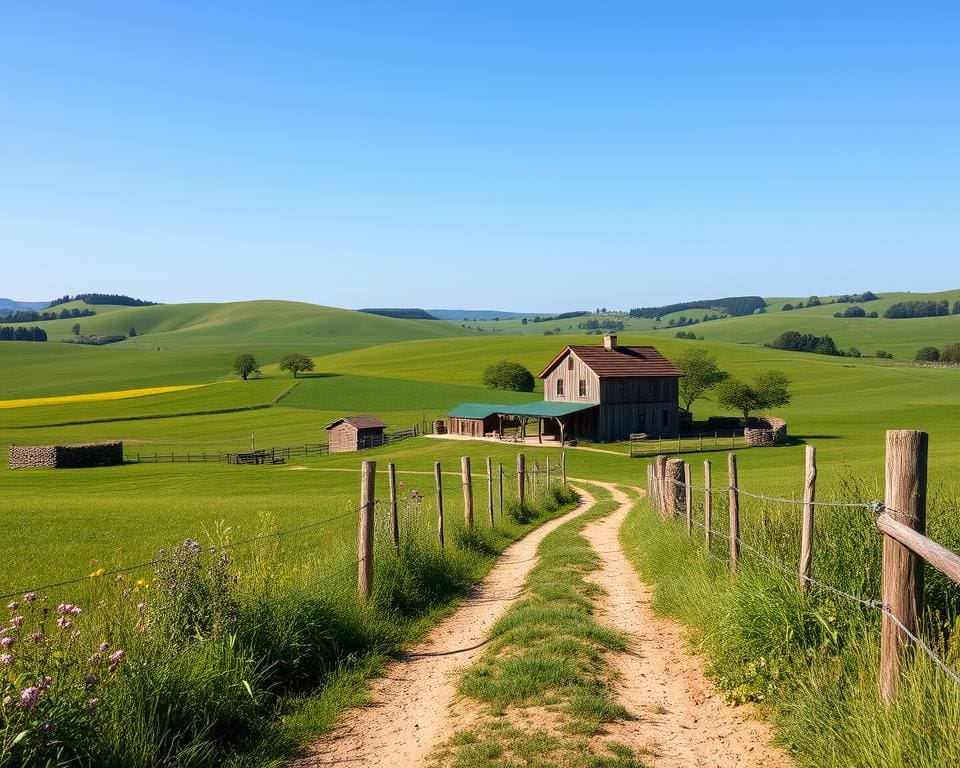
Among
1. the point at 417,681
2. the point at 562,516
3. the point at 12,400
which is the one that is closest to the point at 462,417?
the point at 562,516

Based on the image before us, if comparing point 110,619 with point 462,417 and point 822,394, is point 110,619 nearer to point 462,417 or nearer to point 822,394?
point 462,417

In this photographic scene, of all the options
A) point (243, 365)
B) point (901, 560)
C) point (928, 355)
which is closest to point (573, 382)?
point (901, 560)

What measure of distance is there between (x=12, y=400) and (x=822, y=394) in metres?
104

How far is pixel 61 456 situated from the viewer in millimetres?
53062

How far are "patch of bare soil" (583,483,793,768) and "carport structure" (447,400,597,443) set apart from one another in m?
49.0

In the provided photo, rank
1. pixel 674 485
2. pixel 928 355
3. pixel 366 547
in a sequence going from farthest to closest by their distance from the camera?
pixel 928 355
pixel 674 485
pixel 366 547

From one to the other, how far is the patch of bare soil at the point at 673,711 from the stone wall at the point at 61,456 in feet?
170

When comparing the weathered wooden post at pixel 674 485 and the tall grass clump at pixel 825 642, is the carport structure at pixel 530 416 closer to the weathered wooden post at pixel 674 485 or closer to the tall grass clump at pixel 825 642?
the weathered wooden post at pixel 674 485

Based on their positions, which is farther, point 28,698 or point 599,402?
point 599,402

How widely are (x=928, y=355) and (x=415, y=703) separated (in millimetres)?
153830

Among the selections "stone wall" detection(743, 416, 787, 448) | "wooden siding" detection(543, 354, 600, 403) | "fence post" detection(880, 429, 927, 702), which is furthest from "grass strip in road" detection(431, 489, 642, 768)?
"wooden siding" detection(543, 354, 600, 403)

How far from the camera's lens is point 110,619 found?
7.27m

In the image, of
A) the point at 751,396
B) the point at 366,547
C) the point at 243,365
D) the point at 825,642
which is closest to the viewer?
the point at 825,642

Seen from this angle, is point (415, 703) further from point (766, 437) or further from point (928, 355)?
point (928, 355)
